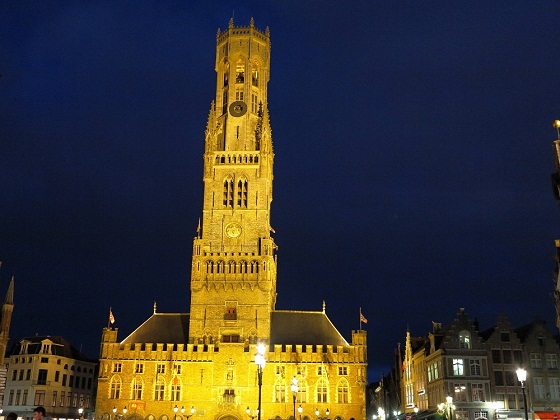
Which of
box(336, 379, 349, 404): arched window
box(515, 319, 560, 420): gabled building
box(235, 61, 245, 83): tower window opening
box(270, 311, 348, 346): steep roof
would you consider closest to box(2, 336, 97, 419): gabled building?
box(270, 311, 348, 346): steep roof

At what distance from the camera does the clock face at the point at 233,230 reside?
69188 mm

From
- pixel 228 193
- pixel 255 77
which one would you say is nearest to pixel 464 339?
pixel 228 193

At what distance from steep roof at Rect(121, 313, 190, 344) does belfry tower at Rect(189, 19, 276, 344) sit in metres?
2.70

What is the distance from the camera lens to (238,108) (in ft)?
250

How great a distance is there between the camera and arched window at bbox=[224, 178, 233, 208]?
7088 centimetres

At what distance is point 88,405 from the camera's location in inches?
3123

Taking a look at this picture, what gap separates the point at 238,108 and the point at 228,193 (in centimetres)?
1198

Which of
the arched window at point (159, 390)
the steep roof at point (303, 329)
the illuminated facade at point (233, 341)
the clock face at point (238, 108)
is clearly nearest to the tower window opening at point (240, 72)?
the clock face at point (238, 108)

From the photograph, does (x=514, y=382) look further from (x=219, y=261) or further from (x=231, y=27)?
(x=231, y=27)

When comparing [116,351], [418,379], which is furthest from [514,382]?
[116,351]

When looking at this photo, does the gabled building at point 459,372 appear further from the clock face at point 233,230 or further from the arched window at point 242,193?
the arched window at point 242,193

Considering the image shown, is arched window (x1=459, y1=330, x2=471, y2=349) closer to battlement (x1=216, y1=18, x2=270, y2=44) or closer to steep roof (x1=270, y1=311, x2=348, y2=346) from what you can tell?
steep roof (x1=270, y1=311, x2=348, y2=346)

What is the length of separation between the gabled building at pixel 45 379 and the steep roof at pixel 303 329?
27360 millimetres

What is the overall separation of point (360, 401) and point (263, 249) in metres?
19.0
